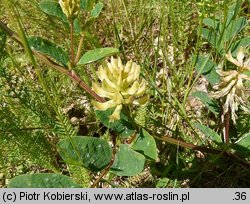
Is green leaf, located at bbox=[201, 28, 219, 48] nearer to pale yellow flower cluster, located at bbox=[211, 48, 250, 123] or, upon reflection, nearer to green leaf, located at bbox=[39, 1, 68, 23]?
pale yellow flower cluster, located at bbox=[211, 48, 250, 123]

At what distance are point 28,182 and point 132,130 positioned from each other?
391 millimetres

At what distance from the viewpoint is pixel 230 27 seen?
1.79 metres

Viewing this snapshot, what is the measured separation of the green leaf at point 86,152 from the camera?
4.03ft

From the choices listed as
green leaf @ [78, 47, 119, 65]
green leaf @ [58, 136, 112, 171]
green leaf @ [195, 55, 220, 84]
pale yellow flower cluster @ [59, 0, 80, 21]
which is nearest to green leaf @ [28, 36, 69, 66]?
green leaf @ [78, 47, 119, 65]

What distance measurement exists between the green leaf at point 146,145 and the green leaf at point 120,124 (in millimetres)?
65

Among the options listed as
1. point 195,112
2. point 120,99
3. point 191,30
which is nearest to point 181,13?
point 191,30

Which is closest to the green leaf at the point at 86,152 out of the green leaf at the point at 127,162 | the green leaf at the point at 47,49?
the green leaf at the point at 127,162

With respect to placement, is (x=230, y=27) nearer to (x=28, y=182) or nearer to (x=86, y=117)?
(x=86, y=117)

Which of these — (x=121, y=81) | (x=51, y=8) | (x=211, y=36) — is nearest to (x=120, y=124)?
(x=121, y=81)

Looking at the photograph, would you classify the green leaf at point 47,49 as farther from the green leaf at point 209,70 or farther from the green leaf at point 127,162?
the green leaf at point 209,70

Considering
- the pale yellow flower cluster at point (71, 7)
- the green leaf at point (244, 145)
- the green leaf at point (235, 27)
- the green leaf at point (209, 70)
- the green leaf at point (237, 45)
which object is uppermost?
the pale yellow flower cluster at point (71, 7)

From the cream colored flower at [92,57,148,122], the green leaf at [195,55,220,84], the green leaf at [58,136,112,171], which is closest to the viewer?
the cream colored flower at [92,57,148,122]

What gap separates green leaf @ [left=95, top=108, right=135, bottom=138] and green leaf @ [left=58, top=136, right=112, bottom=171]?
0.37 feet

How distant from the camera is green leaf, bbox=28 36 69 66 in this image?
1.46m
